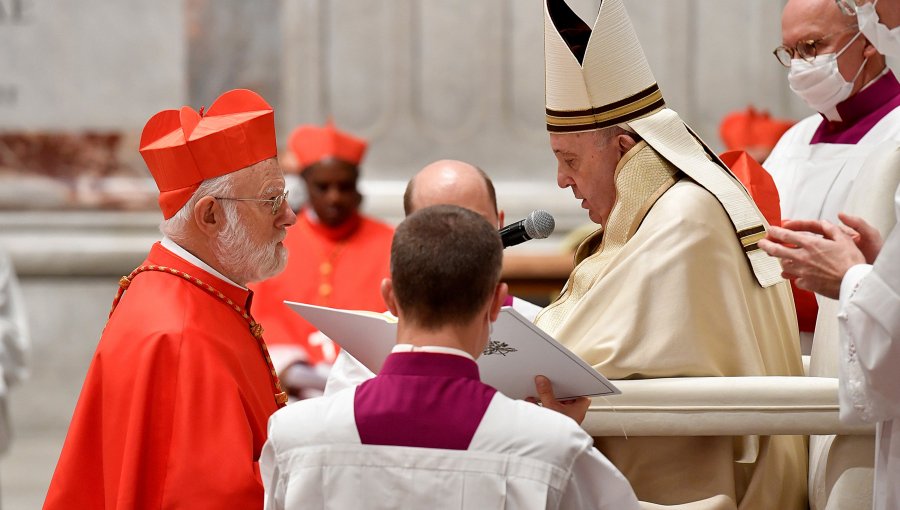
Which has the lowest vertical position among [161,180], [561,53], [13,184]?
[13,184]

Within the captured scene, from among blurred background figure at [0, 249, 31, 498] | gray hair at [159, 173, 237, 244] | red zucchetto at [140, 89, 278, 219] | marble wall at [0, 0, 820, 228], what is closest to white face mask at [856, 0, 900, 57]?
red zucchetto at [140, 89, 278, 219]

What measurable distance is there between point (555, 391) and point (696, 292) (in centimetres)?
53

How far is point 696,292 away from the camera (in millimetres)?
3248

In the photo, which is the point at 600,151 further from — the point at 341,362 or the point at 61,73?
the point at 61,73

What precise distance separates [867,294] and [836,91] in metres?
2.01

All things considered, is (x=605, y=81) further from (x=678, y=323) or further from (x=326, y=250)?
(x=326, y=250)

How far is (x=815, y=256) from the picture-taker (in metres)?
2.97

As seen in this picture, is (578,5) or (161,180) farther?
(578,5)

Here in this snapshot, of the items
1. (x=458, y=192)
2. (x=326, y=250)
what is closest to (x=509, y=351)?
(x=458, y=192)

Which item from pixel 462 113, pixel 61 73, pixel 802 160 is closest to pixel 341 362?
A: pixel 802 160

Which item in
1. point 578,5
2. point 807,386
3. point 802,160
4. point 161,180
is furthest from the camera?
point 802,160

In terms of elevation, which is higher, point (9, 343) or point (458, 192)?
point (458, 192)

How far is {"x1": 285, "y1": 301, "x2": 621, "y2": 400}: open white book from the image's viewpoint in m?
2.80

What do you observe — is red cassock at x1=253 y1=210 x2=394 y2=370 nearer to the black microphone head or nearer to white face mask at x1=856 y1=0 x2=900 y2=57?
the black microphone head
